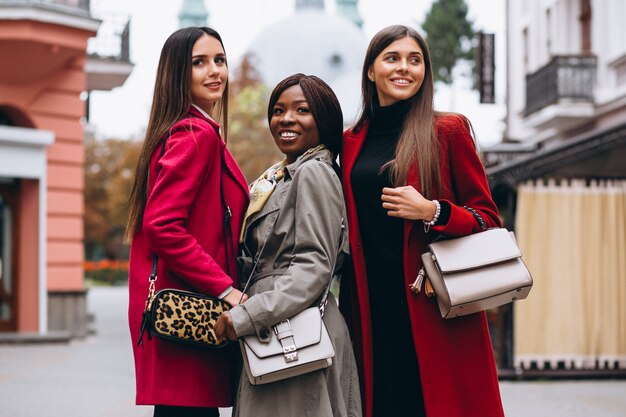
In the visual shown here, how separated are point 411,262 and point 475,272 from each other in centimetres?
28

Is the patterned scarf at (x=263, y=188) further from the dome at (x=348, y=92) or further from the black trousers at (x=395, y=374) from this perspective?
the dome at (x=348, y=92)

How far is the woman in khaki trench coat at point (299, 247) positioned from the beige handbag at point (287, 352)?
0.05m

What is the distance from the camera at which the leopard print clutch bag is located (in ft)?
12.1

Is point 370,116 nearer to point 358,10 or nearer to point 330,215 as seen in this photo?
point 330,215

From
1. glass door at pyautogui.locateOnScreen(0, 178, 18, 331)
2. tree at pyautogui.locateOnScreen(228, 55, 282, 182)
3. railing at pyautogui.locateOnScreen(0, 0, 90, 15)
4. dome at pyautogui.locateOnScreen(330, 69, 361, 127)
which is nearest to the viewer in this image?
railing at pyautogui.locateOnScreen(0, 0, 90, 15)

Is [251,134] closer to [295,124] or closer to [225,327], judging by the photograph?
[295,124]

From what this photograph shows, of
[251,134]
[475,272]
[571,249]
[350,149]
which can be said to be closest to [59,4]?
[571,249]

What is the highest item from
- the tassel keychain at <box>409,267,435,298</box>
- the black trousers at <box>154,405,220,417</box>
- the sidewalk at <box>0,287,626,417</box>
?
the tassel keychain at <box>409,267,435,298</box>

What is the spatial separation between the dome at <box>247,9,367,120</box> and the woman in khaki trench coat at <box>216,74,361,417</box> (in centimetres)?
6654

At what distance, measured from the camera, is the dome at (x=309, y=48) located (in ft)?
236

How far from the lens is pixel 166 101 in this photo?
398cm

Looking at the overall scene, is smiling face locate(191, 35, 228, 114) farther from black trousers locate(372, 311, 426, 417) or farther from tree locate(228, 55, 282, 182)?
tree locate(228, 55, 282, 182)

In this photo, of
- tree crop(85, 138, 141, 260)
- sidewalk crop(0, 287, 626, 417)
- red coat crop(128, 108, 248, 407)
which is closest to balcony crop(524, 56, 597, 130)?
sidewalk crop(0, 287, 626, 417)

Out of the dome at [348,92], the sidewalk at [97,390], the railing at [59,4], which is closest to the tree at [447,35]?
the dome at [348,92]
